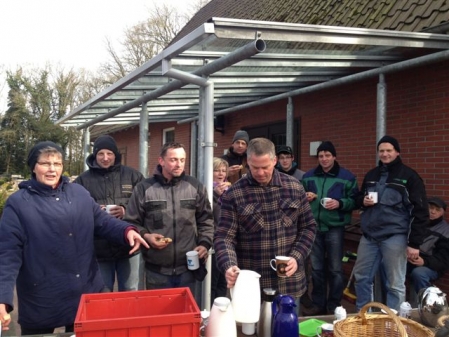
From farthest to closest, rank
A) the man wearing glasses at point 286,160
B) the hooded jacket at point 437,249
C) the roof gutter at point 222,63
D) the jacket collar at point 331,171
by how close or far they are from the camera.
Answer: the man wearing glasses at point 286,160, the jacket collar at point 331,171, the hooded jacket at point 437,249, the roof gutter at point 222,63

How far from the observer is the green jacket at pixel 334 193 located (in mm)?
4605

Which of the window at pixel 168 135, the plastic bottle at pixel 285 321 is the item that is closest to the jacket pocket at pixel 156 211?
the plastic bottle at pixel 285 321

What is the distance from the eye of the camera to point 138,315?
6.69 ft

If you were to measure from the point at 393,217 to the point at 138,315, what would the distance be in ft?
9.07

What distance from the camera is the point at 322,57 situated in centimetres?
448

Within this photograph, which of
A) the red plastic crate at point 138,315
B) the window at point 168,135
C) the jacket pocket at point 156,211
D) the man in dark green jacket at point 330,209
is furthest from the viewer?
the window at point 168,135

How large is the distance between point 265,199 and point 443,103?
120 inches

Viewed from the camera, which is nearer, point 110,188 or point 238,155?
point 110,188

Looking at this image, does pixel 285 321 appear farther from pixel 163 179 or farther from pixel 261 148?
pixel 163 179

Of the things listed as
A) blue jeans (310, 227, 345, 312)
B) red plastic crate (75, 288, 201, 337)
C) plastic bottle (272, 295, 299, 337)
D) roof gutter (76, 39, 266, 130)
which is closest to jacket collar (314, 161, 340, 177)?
blue jeans (310, 227, 345, 312)

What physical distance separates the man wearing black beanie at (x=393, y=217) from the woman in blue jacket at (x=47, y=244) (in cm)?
239

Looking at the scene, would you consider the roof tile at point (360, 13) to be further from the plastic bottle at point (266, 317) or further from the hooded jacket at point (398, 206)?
the plastic bottle at point (266, 317)

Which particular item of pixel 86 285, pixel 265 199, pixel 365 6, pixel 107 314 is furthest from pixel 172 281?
pixel 365 6

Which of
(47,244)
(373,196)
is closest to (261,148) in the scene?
(47,244)
